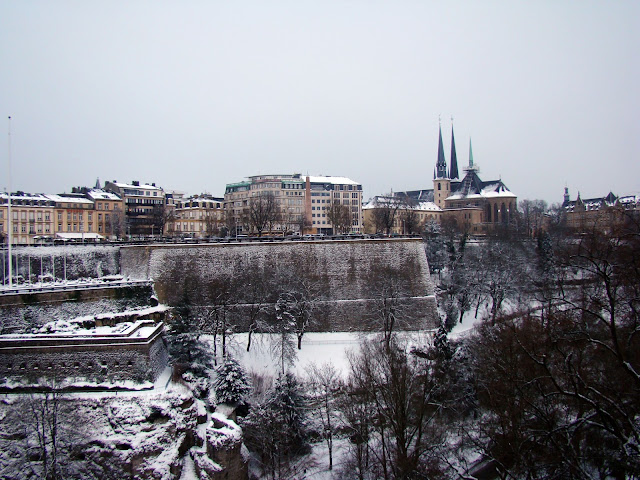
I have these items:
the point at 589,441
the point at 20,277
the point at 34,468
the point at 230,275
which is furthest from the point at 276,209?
the point at 589,441

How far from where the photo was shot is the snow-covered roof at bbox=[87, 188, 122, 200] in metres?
53.9

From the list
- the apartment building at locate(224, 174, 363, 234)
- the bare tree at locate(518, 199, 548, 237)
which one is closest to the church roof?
the bare tree at locate(518, 199, 548, 237)

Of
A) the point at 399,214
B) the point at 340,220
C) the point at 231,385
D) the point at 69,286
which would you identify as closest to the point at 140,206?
the point at 340,220

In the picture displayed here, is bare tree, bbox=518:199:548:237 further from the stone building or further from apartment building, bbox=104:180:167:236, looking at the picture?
the stone building

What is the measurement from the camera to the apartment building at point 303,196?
63781mm

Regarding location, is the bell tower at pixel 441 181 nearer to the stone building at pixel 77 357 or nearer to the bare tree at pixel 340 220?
the bare tree at pixel 340 220

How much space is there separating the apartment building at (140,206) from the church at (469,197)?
3936cm

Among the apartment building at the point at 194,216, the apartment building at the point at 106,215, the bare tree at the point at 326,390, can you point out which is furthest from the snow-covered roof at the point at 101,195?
the bare tree at the point at 326,390

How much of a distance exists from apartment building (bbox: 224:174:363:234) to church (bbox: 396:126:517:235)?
565 inches

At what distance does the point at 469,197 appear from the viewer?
80.8m

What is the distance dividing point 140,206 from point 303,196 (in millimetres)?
20755

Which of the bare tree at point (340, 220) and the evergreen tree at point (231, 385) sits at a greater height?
the bare tree at point (340, 220)

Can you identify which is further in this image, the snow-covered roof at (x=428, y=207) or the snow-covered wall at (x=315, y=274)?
the snow-covered roof at (x=428, y=207)

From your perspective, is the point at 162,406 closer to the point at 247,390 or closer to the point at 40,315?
the point at 247,390
